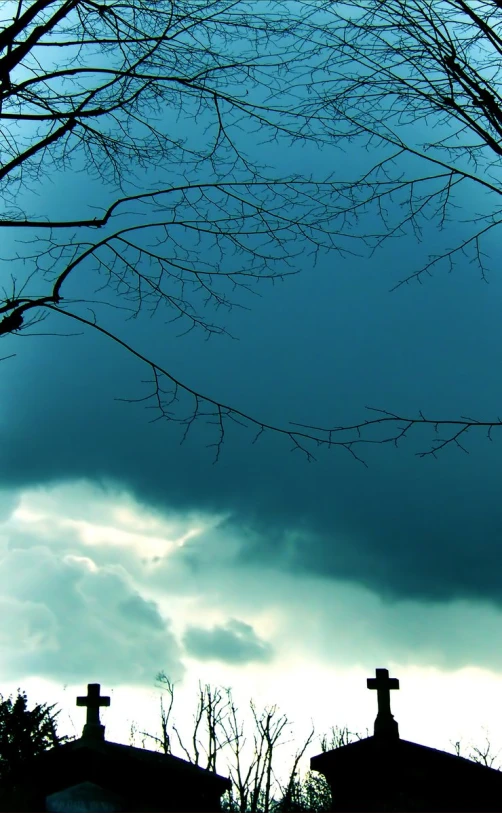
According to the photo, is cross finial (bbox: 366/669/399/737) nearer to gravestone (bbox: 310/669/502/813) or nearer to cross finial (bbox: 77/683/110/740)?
gravestone (bbox: 310/669/502/813)

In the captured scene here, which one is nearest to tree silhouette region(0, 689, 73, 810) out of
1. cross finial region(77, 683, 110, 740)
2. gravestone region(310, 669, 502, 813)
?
cross finial region(77, 683, 110, 740)

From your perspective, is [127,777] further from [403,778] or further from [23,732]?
[23,732]

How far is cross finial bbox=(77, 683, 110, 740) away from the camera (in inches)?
673

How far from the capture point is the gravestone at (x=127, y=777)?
16047mm

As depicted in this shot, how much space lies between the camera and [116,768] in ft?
53.2

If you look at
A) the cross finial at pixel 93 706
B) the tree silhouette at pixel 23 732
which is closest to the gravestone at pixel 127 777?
the cross finial at pixel 93 706

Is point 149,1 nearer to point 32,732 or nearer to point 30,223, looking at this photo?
point 30,223

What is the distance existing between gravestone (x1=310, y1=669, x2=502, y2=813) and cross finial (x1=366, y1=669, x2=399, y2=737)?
20mm

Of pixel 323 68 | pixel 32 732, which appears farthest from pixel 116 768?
pixel 32 732

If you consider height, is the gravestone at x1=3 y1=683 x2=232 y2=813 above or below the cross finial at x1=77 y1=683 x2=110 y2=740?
below

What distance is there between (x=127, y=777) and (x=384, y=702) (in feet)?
17.4

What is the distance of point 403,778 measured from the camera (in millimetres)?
15961

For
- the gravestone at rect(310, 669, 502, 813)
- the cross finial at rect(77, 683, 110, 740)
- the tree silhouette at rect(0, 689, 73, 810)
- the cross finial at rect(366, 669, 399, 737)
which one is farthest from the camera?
the tree silhouette at rect(0, 689, 73, 810)

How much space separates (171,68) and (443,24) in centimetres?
204
